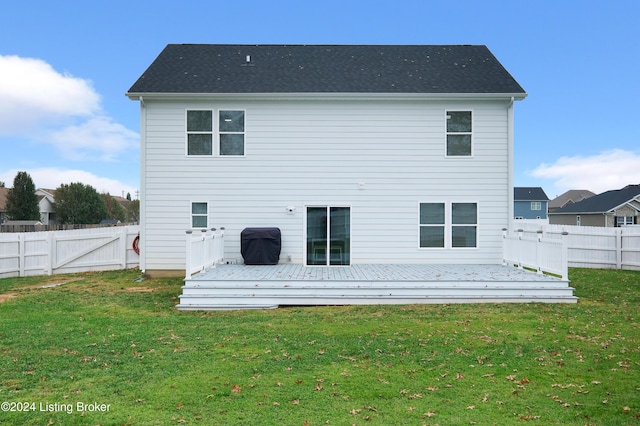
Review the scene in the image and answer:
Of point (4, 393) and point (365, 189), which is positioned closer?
point (4, 393)

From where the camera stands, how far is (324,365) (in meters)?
5.50

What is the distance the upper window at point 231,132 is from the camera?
1284 cm

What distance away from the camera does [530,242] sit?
11.1 meters

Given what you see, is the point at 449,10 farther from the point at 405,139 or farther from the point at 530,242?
the point at 530,242

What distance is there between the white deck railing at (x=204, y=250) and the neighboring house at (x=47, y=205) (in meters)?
50.2

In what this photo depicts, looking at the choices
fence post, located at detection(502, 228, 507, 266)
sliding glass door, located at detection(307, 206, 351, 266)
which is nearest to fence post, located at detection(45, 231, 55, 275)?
sliding glass door, located at detection(307, 206, 351, 266)

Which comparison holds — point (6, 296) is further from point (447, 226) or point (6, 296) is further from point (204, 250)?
point (447, 226)

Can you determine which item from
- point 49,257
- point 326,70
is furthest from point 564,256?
point 49,257

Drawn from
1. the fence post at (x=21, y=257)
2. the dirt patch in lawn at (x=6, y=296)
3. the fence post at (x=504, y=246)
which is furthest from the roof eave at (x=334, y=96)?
the fence post at (x=21, y=257)

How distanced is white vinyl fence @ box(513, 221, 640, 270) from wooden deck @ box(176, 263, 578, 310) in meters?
5.81

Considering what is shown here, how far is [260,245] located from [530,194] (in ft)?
173

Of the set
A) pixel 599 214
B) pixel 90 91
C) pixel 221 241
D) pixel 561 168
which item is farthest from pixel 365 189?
pixel 599 214

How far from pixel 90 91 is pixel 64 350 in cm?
1955

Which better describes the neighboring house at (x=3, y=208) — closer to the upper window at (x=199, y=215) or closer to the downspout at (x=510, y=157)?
the upper window at (x=199, y=215)
